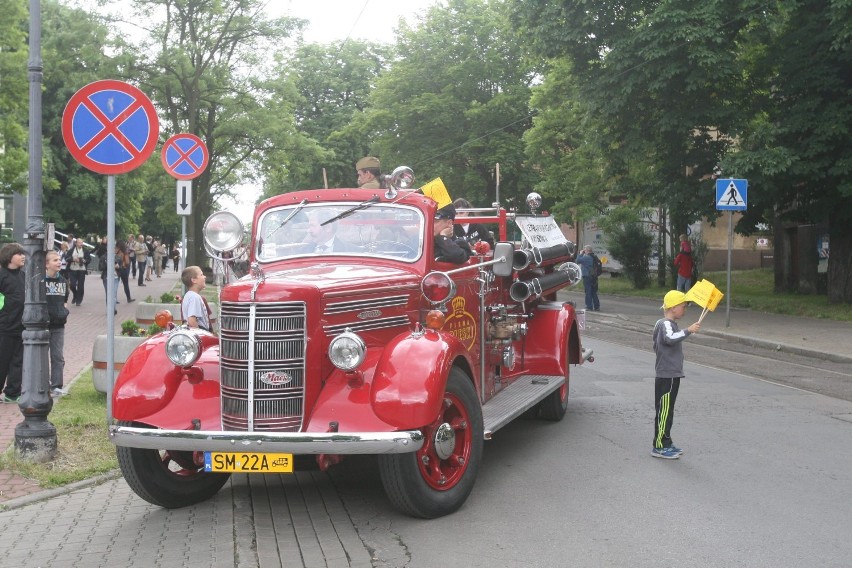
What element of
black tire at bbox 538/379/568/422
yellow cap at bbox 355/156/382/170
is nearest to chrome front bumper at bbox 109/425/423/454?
black tire at bbox 538/379/568/422

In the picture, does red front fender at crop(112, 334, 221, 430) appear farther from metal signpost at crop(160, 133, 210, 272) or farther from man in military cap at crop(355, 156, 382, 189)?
metal signpost at crop(160, 133, 210, 272)

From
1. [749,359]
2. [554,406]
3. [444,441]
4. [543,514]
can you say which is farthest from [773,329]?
[444,441]

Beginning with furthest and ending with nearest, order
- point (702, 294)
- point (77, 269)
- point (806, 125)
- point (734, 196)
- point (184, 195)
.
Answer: point (77, 269) → point (806, 125) → point (734, 196) → point (184, 195) → point (702, 294)

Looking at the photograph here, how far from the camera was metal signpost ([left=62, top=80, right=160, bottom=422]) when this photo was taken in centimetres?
756

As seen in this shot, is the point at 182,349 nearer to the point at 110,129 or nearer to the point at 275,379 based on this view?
the point at 275,379

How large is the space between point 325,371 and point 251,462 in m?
0.76

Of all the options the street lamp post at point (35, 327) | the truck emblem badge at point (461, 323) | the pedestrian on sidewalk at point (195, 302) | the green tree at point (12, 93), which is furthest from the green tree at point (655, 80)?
the street lamp post at point (35, 327)

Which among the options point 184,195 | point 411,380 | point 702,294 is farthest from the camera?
point 184,195

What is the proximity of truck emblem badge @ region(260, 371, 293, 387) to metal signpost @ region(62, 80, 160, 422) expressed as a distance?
254 cm

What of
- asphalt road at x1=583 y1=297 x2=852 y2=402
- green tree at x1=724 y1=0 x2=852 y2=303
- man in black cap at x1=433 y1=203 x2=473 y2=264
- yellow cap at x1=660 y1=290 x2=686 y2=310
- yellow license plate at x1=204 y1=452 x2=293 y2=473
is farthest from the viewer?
green tree at x1=724 y1=0 x2=852 y2=303

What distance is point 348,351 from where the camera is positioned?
5.66 meters

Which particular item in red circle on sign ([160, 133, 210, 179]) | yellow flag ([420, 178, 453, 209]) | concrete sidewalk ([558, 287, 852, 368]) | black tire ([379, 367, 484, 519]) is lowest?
concrete sidewalk ([558, 287, 852, 368])

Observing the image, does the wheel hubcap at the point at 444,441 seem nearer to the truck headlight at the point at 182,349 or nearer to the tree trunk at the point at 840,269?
the truck headlight at the point at 182,349

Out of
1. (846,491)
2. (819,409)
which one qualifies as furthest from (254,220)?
(819,409)
